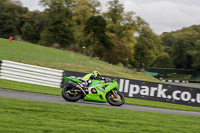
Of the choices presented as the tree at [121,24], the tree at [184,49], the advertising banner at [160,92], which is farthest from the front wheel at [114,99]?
the tree at [184,49]

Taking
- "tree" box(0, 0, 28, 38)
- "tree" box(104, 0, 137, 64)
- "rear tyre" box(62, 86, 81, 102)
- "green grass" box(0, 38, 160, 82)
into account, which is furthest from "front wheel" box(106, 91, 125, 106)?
"tree" box(0, 0, 28, 38)

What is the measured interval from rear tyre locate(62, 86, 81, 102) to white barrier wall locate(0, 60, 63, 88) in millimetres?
5566

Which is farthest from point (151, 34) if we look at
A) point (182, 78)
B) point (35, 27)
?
point (35, 27)

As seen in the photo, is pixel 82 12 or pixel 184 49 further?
pixel 184 49

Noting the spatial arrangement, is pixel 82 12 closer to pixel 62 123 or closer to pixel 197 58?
pixel 197 58

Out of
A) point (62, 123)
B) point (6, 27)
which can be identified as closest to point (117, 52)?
point (6, 27)

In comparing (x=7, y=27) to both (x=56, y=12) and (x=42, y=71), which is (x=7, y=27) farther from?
(x=42, y=71)

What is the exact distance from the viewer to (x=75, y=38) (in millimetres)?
57594

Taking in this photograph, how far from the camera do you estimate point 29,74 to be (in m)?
15.1

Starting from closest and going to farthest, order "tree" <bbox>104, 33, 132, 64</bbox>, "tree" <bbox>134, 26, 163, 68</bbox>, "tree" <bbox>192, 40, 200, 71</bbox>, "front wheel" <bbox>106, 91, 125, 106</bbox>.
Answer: "front wheel" <bbox>106, 91, 125, 106</bbox>
"tree" <bbox>104, 33, 132, 64</bbox>
"tree" <bbox>134, 26, 163, 68</bbox>
"tree" <bbox>192, 40, 200, 71</bbox>

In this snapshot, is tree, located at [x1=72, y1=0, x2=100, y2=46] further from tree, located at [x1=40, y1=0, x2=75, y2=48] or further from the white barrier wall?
the white barrier wall

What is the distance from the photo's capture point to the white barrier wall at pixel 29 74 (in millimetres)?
14914

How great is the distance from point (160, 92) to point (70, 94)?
685 centimetres

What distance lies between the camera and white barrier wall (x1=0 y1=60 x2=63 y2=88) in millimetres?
14914
